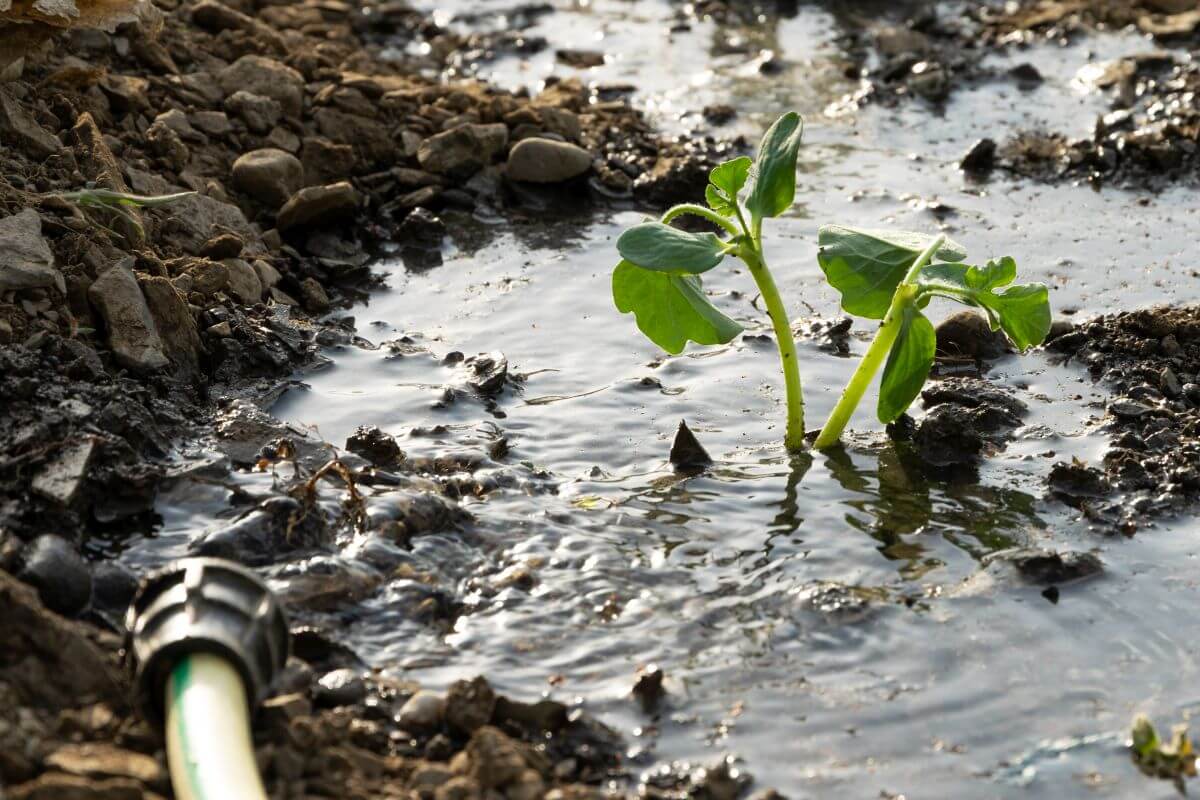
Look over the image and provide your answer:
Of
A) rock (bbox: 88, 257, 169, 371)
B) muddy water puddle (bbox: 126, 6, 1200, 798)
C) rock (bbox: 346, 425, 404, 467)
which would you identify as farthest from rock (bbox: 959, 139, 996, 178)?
rock (bbox: 88, 257, 169, 371)

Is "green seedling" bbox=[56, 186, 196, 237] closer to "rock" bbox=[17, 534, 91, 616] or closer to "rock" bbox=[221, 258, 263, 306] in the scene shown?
"rock" bbox=[221, 258, 263, 306]

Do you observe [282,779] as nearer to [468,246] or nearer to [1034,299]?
[1034,299]

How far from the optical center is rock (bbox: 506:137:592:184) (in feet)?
21.0

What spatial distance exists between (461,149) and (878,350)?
2.94 m

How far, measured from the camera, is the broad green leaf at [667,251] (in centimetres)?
392

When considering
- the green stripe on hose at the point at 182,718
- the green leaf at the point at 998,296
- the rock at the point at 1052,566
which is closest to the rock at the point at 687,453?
the green leaf at the point at 998,296

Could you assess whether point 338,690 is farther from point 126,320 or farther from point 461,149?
point 461,149

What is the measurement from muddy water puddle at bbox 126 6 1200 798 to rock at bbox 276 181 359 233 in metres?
0.34

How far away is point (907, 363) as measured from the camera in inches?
158

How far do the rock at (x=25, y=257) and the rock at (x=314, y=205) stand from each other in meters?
1.39

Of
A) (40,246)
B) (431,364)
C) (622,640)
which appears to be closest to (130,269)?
(40,246)

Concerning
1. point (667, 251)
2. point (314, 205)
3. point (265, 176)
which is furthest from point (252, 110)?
point (667, 251)

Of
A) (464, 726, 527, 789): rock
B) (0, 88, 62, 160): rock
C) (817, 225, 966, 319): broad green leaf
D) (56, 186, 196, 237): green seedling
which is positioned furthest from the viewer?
(0, 88, 62, 160): rock

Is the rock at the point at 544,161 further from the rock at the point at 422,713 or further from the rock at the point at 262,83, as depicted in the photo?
the rock at the point at 422,713
